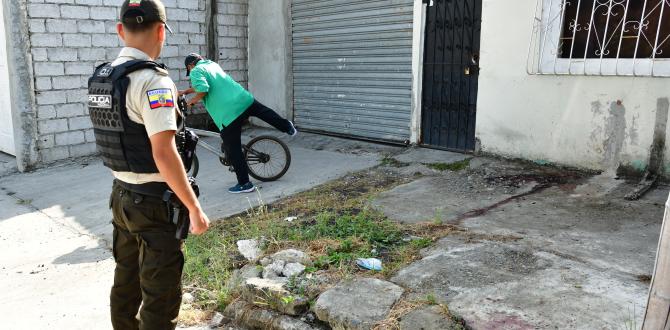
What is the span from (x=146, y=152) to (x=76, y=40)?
6.10 m

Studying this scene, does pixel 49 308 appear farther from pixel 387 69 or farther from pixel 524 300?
pixel 387 69

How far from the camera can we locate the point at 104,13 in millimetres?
7820

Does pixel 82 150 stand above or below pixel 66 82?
below

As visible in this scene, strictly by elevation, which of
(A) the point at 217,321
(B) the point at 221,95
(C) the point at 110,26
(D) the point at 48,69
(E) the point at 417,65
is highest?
(C) the point at 110,26

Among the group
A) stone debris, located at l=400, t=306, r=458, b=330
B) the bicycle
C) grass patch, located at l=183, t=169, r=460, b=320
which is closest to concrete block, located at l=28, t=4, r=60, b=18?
the bicycle

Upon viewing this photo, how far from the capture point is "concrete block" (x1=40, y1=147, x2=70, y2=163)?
7613 mm

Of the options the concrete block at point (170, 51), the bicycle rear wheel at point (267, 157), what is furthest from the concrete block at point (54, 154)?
the bicycle rear wheel at point (267, 157)

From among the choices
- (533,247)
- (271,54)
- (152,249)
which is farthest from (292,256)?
(271,54)

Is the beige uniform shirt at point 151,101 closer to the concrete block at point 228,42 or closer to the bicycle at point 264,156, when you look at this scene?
the bicycle at point 264,156

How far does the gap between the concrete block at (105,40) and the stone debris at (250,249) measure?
5039mm

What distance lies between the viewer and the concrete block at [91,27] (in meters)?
7.62

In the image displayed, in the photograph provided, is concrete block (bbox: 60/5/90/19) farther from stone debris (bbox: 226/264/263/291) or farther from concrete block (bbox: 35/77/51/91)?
stone debris (bbox: 226/264/263/291)

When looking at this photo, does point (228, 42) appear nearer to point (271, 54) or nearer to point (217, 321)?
point (271, 54)

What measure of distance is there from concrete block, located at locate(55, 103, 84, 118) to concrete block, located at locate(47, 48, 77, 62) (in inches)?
24.9
